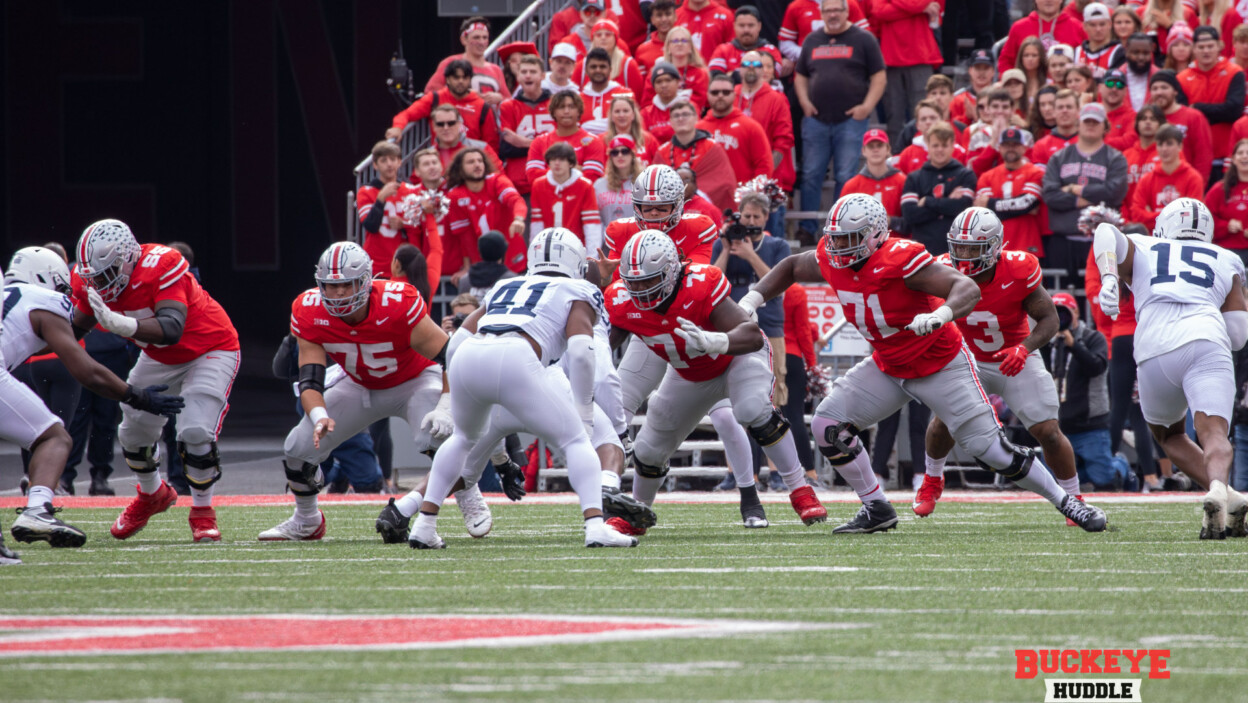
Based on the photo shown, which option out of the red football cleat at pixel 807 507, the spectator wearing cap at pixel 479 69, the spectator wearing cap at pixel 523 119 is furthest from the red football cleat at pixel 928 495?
the spectator wearing cap at pixel 479 69

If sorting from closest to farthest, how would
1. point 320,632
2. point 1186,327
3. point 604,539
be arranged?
point 320,632
point 604,539
point 1186,327

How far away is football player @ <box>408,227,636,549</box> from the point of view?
679 centimetres

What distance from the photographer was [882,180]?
1241 centimetres

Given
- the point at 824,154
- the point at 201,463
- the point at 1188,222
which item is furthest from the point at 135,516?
the point at 824,154

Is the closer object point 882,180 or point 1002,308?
point 1002,308

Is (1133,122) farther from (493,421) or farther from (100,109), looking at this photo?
(100,109)

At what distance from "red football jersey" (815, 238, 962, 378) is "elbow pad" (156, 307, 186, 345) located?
3300mm

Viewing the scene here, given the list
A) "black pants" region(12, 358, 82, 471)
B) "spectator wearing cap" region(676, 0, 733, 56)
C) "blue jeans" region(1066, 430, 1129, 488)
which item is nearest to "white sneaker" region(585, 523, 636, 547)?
"blue jeans" region(1066, 430, 1129, 488)

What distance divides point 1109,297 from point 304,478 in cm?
416

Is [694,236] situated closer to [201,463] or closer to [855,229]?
[855,229]

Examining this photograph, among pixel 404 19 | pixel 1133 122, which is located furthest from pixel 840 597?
pixel 404 19

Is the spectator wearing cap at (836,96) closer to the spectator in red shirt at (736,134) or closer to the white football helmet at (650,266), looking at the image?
the spectator in red shirt at (736,134)

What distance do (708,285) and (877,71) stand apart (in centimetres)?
651

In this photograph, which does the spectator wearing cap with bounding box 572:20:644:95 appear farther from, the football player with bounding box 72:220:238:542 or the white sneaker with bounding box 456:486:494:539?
the white sneaker with bounding box 456:486:494:539
